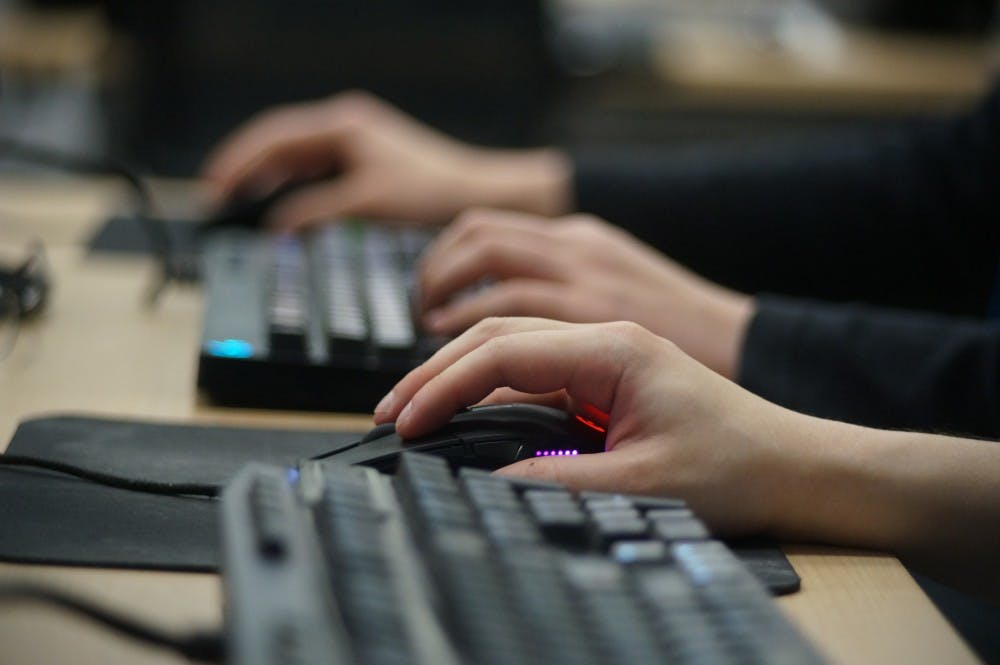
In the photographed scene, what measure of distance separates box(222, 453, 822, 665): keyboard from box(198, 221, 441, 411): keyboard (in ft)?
0.72

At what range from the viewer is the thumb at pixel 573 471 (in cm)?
54

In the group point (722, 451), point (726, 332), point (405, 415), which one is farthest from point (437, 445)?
point (726, 332)

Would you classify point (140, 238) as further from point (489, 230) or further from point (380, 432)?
point (380, 432)

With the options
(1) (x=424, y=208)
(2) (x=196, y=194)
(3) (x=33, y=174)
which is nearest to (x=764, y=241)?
(1) (x=424, y=208)

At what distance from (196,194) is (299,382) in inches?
22.5

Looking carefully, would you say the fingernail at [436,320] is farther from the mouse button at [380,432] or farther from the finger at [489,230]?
the mouse button at [380,432]

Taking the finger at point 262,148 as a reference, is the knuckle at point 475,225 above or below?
above

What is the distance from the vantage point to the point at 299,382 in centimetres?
73

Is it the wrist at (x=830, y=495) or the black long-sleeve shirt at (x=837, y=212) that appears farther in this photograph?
the black long-sleeve shirt at (x=837, y=212)

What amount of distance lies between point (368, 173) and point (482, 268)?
1.19 ft

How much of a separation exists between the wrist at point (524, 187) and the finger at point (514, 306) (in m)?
0.35

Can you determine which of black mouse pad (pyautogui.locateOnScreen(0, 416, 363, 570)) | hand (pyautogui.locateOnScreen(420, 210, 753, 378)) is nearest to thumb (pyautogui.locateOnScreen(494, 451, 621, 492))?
black mouse pad (pyautogui.locateOnScreen(0, 416, 363, 570))

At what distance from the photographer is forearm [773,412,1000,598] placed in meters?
0.59

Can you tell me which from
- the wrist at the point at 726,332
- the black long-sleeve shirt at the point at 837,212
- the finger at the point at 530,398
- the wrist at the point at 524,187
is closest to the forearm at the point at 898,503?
the finger at the point at 530,398
